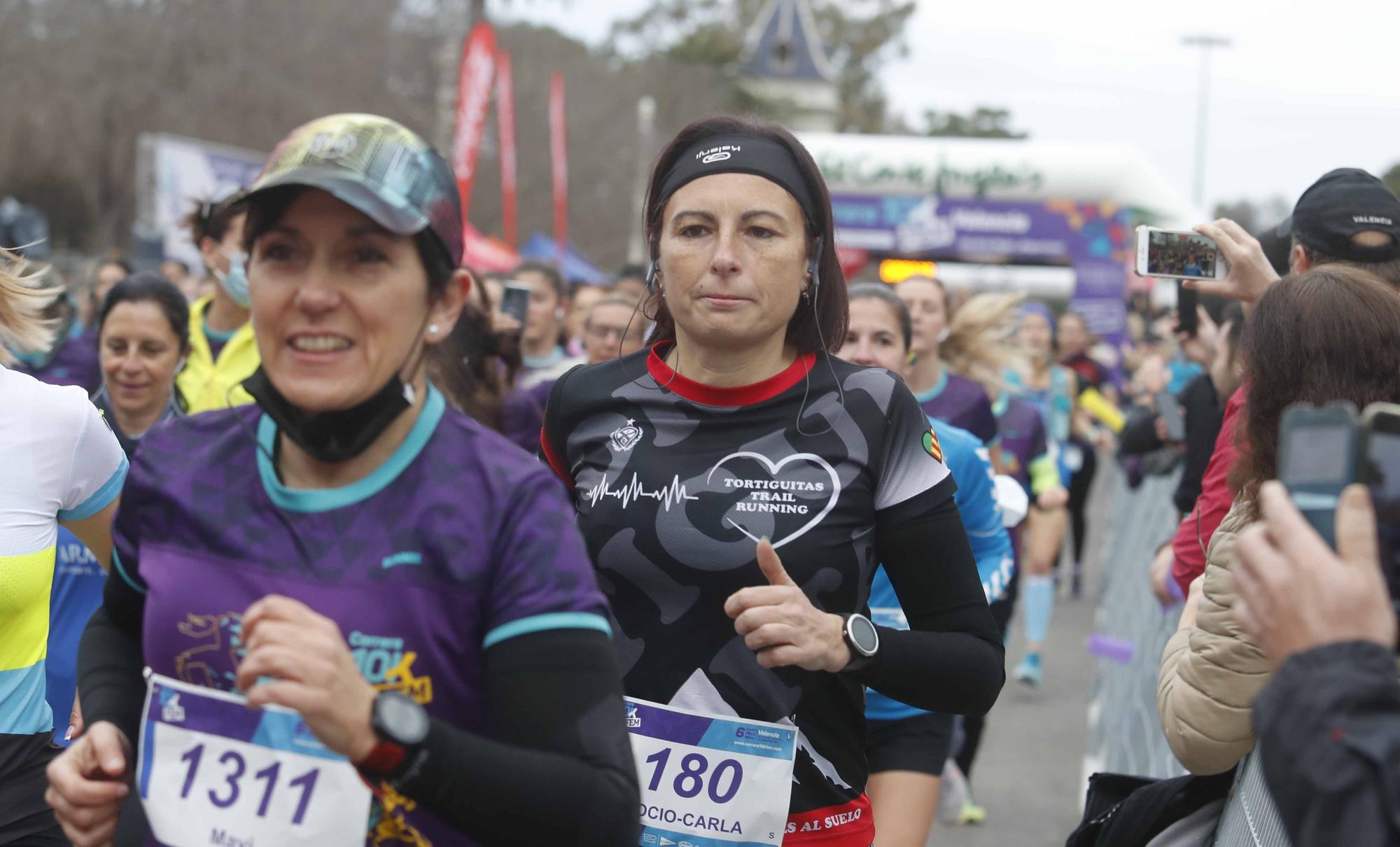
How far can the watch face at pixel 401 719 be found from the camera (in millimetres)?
1781

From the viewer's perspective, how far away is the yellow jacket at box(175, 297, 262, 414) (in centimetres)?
537

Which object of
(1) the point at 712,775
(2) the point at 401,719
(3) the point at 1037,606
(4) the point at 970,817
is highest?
(2) the point at 401,719

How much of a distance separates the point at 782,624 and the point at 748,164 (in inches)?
36.6

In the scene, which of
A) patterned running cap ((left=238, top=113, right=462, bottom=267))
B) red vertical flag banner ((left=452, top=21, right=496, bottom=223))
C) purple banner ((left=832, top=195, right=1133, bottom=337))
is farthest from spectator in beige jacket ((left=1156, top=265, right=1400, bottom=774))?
purple banner ((left=832, top=195, right=1133, bottom=337))

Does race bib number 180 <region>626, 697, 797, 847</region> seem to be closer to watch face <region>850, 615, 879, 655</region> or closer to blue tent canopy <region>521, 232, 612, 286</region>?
watch face <region>850, 615, 879, 655</region>

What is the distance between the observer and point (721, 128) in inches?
120

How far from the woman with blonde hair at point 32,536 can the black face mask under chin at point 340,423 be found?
1.24 meters

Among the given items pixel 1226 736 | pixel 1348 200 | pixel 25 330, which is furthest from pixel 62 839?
pixel 1348 200

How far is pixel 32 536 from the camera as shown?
9.94 ft

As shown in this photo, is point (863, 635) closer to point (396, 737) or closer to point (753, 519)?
point (753, 519)

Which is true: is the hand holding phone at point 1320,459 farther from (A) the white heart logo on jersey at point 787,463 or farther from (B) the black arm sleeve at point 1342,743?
(A) the white heart logo on jersey at point 787,463

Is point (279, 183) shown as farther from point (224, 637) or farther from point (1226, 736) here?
point (1226, 736)

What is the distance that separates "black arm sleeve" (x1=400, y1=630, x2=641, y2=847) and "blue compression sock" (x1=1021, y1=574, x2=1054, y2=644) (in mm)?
Answer: 7928

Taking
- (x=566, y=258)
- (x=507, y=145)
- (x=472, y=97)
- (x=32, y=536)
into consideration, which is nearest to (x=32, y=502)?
(x=32, y=536)
